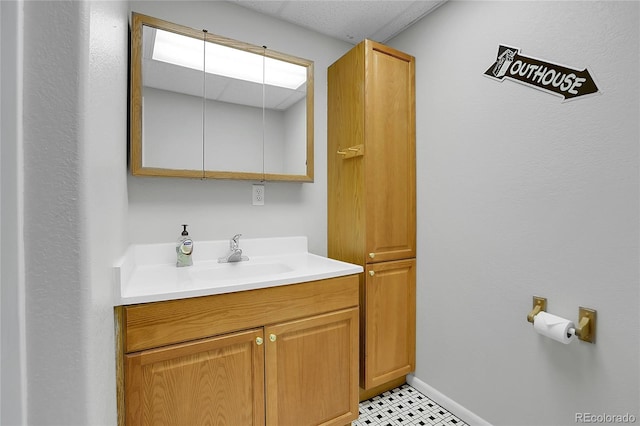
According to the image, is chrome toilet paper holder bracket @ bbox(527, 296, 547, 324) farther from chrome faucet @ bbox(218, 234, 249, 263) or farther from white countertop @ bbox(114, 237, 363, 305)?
chrome faucet @ bbox(218, 234, 249, 263)

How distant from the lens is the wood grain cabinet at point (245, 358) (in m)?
0.99

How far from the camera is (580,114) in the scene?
1.13 m

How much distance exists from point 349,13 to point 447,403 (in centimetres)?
237

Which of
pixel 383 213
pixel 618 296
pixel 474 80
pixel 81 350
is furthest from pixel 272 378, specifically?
pixel 474 80

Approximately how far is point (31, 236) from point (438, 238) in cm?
173

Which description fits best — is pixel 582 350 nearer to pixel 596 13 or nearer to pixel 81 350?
pixel 596 13

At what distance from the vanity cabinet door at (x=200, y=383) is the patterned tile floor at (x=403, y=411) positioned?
740 millimetres

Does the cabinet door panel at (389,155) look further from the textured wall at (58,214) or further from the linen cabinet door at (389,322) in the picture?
the textured wall at (58,214)

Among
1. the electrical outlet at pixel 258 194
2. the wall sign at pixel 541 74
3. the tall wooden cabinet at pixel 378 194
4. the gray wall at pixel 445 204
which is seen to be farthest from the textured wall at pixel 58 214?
the wall sign at pixel 541 74

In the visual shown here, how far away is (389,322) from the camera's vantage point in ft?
5.73

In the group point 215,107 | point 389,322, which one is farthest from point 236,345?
point 215,107

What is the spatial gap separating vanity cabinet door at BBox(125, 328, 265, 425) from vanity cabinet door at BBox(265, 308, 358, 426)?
0.07 m

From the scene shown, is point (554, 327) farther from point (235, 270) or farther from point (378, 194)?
point (235, 270)

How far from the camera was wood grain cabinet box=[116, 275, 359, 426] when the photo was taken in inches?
39.1
